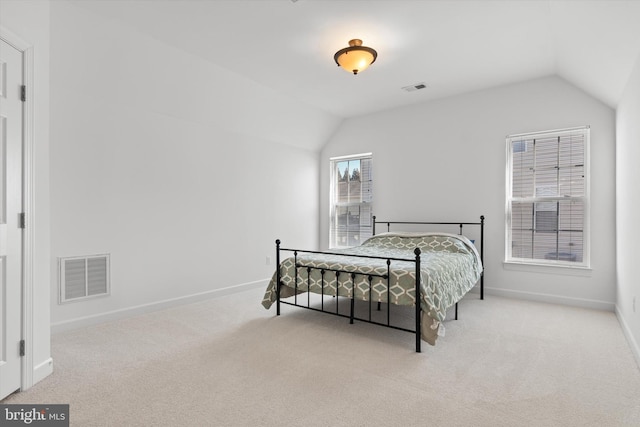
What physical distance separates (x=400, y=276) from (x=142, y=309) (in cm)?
285

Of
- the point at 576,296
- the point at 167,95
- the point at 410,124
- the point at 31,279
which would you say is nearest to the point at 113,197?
the point at 167,95

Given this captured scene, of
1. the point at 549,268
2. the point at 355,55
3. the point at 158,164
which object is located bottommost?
the point at 549,268

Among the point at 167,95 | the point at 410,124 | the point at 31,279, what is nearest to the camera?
the point at 31,279

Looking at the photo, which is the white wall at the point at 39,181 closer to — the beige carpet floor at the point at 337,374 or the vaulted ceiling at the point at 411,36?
the beige carpet floor at the point at 337,374

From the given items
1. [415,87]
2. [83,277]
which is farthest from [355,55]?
[83,277]

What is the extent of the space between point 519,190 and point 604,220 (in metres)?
0.95

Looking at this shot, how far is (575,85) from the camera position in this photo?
157 inches

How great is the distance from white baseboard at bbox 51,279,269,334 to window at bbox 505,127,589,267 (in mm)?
3750

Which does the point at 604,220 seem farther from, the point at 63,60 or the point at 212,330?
the point at 63,60

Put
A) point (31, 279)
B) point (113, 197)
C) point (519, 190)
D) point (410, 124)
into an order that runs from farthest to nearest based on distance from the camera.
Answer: point (410, 124), point (519, 190), point (113, 197), point (31, 279)

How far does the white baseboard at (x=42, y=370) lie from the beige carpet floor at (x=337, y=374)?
6cm

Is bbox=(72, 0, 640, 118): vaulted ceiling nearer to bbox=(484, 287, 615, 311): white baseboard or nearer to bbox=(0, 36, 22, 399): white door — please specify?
bbox=(0, 36, 22, 399): white door

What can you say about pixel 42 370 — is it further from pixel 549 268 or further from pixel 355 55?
pixel 549 268

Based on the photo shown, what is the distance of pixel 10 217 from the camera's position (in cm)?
204
